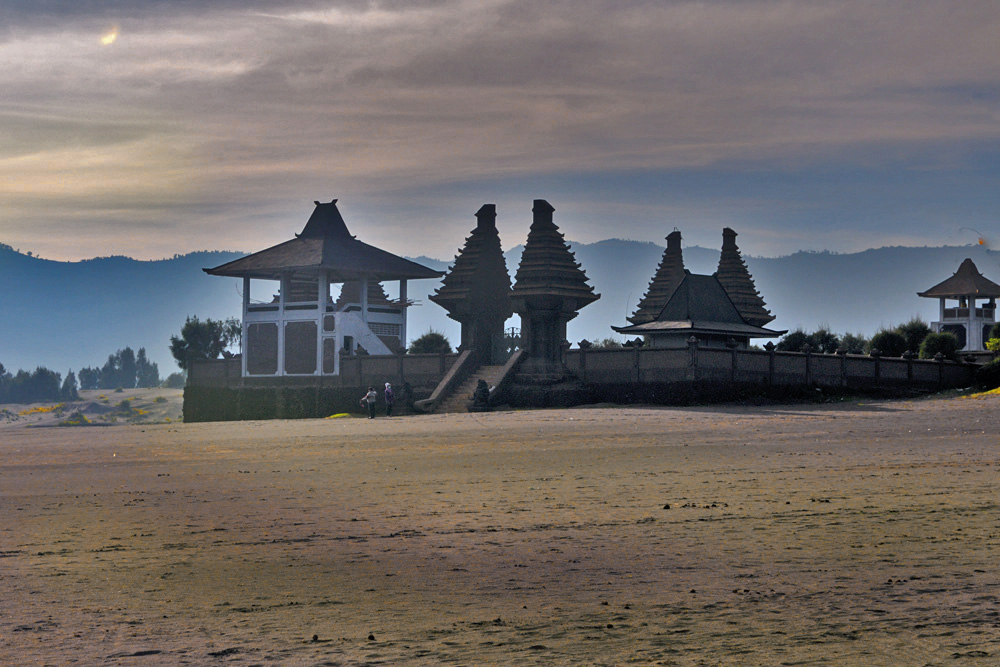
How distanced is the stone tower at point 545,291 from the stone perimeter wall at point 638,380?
5.00 feet

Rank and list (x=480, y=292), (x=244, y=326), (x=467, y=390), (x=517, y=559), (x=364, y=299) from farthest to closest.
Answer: (x=364, y=299)
(x=244, y=326)
(x=480, y=292)
(x=467, y=390)
(x=517, y=559)

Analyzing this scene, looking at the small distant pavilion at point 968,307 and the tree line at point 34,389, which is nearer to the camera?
the small distant pavilion at point 968,307

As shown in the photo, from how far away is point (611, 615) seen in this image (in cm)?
980

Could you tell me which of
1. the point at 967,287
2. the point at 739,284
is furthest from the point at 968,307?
the point at 739,284

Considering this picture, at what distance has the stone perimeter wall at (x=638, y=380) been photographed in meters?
47.0

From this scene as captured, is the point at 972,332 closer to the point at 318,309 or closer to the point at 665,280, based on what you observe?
the point at 665,280

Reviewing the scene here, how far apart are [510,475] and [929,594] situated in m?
11.1

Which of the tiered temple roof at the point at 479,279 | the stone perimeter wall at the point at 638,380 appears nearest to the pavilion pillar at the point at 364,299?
the stone perimeter wall at the point at 638,380

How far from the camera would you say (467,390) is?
168ft

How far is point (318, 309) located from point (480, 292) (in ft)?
41.1

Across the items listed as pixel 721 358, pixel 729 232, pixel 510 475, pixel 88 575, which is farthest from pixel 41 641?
pixel 729 232

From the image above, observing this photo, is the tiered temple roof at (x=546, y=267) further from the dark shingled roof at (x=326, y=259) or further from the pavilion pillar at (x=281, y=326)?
the pavilion pillar at (x=281, y=326)

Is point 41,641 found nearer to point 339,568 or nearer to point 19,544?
point 339,568

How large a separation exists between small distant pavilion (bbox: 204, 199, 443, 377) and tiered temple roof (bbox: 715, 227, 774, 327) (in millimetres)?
16565
